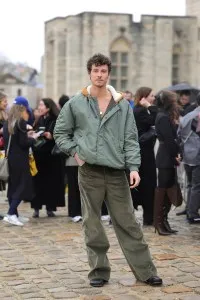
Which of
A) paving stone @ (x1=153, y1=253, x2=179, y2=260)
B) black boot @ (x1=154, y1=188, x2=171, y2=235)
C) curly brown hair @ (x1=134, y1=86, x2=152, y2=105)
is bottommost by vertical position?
paving stone @ (x1=153, y1=253, x2=179, y2=260)

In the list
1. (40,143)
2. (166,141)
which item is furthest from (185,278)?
(40,143)

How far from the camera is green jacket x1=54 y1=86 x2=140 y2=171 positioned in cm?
638

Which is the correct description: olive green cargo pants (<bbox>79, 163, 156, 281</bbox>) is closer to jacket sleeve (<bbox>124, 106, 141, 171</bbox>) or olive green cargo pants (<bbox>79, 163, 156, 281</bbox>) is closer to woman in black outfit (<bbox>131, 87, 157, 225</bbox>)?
jacket sleeve (<bbox>124, 106, 141, 171</bbox>)

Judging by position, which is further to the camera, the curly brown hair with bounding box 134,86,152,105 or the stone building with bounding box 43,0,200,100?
the stone building with bounding box 43,0,200,100

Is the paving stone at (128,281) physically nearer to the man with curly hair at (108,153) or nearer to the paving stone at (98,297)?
the man with curly hair at (108,153)

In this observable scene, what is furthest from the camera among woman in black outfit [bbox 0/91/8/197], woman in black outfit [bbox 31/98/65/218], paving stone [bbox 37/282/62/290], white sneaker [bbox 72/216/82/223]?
woman in black outfit [bbox 31/98/65/218]

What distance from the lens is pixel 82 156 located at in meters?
6.42

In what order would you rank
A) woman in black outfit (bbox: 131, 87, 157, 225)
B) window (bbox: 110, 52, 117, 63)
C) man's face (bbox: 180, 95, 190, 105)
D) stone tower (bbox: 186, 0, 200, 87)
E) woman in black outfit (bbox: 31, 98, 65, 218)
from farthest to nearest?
1. window (bbox: 110, 52, 117, 63)
2. stone tower (bbox: 186, 0, 200, 87)
3. man's face (bbox: 180, 95, 190, 105)
4. woman in black outfit (bbox: 31, 98, 65, 218)
5. woman in black outfit (bbox: 131, 87, 157, 225)

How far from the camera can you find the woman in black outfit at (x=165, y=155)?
29.7 feet

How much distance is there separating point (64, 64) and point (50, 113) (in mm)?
23691

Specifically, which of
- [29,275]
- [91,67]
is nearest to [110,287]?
[29,275]

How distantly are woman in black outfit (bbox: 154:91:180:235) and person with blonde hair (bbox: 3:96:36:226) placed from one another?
6.29ft

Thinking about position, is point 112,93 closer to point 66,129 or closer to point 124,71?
point 66,129

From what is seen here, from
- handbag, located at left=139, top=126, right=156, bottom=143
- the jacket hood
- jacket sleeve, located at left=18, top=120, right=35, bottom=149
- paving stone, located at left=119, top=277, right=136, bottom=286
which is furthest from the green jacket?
jacket sleeve, located at left=18, top=120, right=35, bottom=149
